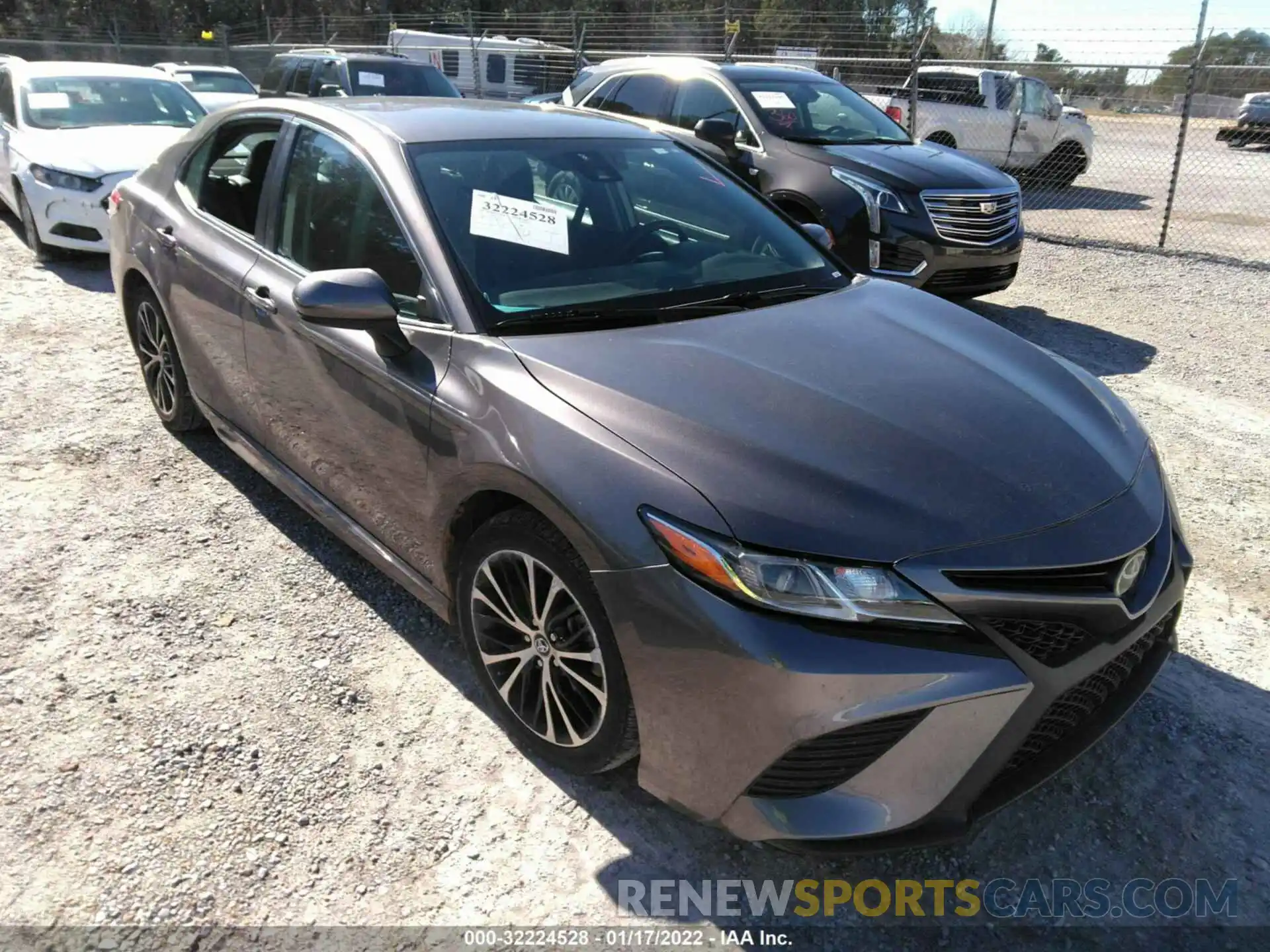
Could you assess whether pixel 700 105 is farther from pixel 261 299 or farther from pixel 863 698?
pixel 863 698

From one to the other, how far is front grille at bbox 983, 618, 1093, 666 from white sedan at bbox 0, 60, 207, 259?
776 cm

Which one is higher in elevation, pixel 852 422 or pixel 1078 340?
pixel 852 422

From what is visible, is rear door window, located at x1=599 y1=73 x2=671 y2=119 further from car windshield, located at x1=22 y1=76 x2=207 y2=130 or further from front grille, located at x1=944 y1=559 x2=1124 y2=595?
front grille, located at x1=944 y1=559 x2=1124 y2=595

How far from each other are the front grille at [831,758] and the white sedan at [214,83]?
14.1 metres

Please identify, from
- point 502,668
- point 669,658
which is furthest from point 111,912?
point 669,658

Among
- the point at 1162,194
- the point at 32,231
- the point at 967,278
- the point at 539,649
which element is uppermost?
the point at 32,231

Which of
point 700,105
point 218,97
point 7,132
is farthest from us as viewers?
point 218,97

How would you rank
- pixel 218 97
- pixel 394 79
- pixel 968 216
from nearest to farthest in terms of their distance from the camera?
pixel 968 216 < pixel 394 79 < pixel 218 97

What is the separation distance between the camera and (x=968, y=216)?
659 centimetres

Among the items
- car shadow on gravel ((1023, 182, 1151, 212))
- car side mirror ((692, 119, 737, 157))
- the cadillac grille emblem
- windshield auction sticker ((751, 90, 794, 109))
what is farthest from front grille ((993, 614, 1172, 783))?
car shadow on gravel ((1023, 182, 1151, 212))

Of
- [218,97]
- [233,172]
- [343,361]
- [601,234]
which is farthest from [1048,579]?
[218,97]

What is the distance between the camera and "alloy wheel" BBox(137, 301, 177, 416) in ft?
14.1

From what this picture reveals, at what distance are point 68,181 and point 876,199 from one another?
636 centimetres

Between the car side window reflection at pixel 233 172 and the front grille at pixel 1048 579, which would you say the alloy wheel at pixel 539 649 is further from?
the car side window reflection at pixel 233 172
